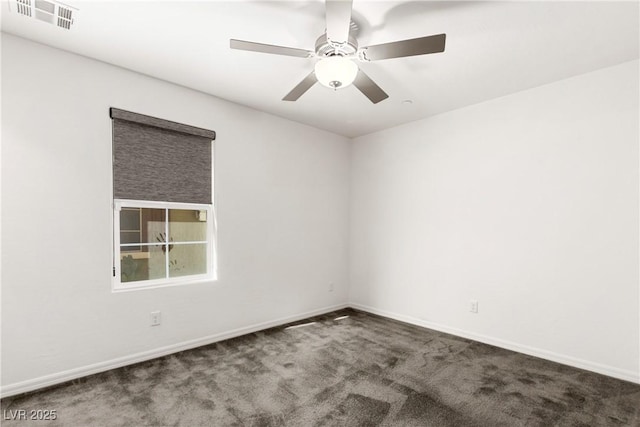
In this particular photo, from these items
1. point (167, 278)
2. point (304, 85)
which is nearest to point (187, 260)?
point (167, 278)

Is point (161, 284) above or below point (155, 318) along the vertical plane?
Result: above

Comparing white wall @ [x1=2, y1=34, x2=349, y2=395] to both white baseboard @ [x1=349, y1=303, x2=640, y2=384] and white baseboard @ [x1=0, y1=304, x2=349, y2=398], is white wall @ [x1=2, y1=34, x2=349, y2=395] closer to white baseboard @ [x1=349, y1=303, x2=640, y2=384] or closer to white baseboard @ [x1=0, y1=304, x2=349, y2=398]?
white baseboard @ [x1=0, y1=304, x2=349, y2=398]

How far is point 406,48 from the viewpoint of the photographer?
1.94 metres

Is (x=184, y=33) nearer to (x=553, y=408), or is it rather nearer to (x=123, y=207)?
(x=123, y=207)

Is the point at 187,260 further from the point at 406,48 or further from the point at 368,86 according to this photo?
the point at 406,48

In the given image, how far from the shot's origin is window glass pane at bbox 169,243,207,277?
3.32 meters

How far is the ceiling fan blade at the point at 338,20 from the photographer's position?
1.66 m

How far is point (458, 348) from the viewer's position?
10.9 ft

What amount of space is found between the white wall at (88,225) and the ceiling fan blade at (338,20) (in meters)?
1.95

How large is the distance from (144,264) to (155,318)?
1.69 feet

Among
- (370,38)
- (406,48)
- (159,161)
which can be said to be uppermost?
(370,38)

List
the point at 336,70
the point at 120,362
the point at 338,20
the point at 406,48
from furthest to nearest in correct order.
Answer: the point at 120,362, the point at 336,70, the point at 406,48, the point at 338,20

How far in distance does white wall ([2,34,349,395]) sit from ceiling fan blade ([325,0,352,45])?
6.39ft

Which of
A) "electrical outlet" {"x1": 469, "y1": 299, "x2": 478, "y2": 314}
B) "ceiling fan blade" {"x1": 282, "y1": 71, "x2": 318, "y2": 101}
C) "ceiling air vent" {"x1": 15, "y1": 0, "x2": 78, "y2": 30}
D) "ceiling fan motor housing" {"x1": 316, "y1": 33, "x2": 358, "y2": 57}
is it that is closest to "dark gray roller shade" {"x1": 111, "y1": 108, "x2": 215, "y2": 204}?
"ceiling air vent" {"x1": 15, "y1": 0, "x2": 78, "y2": 30}
